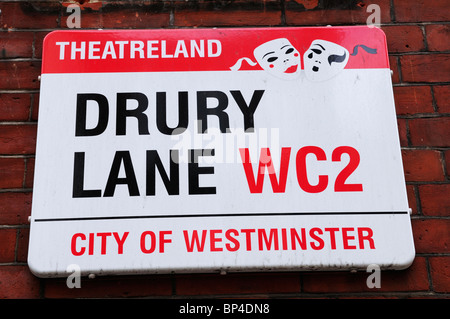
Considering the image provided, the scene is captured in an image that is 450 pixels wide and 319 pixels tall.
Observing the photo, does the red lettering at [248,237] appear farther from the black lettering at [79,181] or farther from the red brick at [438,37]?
the red brick at [438,37]

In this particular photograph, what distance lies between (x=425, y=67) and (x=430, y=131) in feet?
0.70

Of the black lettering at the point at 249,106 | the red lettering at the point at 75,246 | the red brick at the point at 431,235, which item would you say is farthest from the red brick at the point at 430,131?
the red lettering at the point at 75,246

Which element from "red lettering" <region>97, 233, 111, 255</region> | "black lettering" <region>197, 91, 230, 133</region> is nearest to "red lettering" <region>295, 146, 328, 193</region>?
"black lettering" <region>197, 91, 230, 133</region>

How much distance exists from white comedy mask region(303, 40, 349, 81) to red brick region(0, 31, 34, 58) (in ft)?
2.81

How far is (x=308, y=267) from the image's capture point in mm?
1373

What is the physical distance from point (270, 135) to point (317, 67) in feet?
0.87

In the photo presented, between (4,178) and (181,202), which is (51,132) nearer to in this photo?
(4,178)

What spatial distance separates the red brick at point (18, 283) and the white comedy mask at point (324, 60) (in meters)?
0.97

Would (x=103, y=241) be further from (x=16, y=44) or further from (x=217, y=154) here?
(x=16, y=44)

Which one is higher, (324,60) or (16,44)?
(16,44)

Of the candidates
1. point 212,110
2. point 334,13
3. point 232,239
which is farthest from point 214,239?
point 334,13

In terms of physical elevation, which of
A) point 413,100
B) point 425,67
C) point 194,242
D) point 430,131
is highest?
point 425,67

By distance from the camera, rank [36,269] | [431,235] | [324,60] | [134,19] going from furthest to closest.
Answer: [134,19]
[324,60]
[431,235]
[36,269]

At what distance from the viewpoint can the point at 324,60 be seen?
157cm
